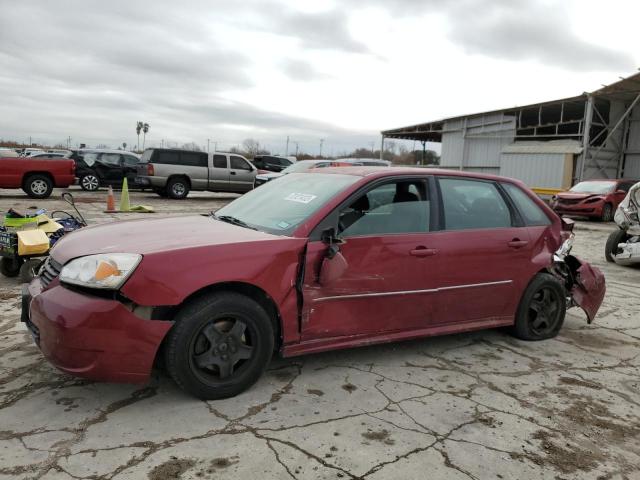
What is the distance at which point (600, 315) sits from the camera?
557 centimetres

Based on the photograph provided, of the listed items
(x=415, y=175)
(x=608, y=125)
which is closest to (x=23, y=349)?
(x=415, y=175)

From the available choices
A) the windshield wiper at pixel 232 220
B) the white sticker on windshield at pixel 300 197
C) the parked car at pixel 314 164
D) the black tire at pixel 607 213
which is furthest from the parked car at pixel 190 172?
the white sticker on windshield at pixel 300 197

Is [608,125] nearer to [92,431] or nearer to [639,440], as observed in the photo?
[639,440]

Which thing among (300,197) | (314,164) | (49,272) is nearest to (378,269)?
(300,197)

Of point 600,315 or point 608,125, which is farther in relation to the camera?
point 608,125

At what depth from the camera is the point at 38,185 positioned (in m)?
15.4

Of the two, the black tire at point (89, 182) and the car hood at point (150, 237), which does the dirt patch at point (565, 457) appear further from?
the black tire at point (89, 182)

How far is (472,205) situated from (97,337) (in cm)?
298

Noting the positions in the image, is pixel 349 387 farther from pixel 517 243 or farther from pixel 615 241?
pixel 615 241

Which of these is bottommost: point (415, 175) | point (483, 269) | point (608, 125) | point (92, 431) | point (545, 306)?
point (92, 431)

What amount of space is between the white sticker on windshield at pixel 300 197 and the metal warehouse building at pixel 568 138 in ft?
66.8

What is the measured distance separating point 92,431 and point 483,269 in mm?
2976

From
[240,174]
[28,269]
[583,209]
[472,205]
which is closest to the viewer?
[472,205]

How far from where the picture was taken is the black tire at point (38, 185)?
50.0 ft
